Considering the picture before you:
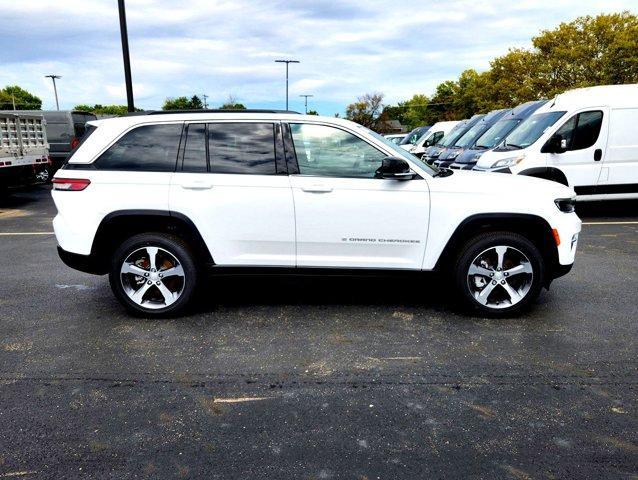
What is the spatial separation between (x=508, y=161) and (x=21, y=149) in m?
10.8

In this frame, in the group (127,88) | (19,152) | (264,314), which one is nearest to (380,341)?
(264,314)

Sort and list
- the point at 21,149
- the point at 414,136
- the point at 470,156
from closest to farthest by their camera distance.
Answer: the point at 470,156 → the point at 21,149 → the point at 414,136

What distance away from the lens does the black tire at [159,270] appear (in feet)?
14.4

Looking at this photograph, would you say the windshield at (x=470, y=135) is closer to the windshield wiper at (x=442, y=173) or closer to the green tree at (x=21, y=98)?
the windshield wiper at (x=442, y=173)

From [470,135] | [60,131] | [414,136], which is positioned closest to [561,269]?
[470,135]

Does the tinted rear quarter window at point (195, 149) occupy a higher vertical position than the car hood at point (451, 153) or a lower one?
higher

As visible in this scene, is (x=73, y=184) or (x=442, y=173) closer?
(x=73, y=184)

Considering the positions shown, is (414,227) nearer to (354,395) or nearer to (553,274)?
(553,274)

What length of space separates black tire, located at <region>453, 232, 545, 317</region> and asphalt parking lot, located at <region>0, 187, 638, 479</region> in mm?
130

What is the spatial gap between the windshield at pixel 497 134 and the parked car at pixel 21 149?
10673 millimetres

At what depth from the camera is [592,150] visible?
9.12 metres

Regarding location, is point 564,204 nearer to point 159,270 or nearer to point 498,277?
point 498,277

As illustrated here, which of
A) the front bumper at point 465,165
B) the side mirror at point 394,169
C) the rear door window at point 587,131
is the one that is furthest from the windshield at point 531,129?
the side mirror at point 394,169

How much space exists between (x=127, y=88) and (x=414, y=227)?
9980 mm
